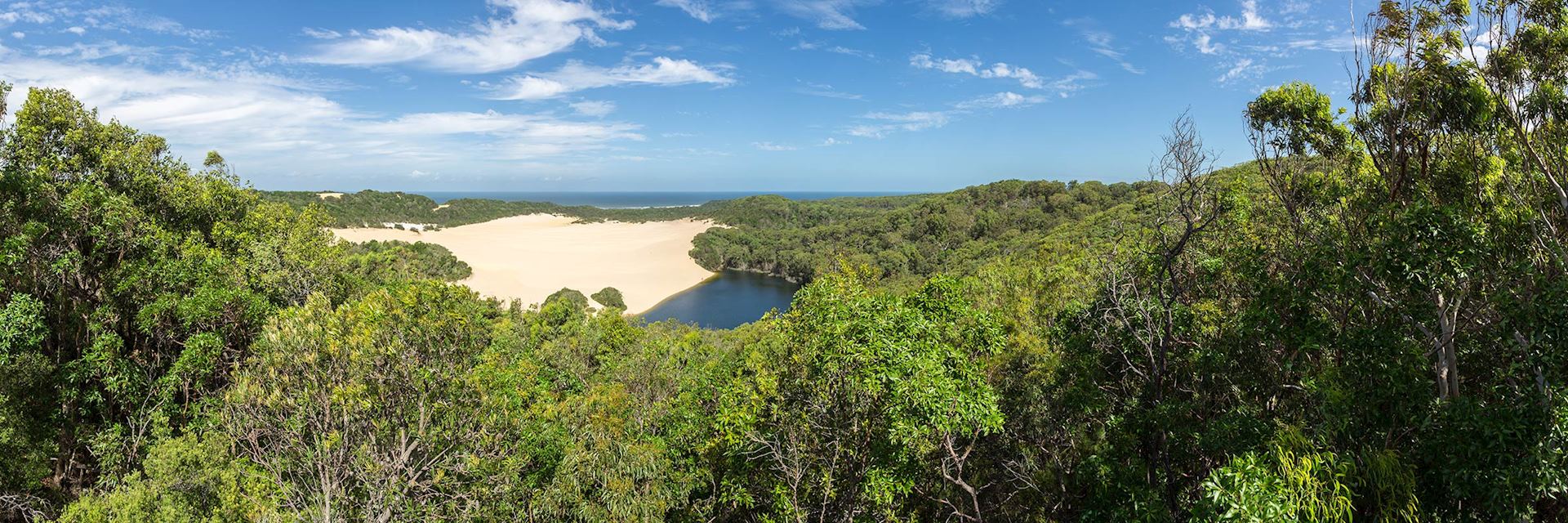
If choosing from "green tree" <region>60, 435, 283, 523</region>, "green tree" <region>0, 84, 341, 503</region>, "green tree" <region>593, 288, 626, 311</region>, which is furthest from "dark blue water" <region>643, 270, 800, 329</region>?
"green tree" <region>60, 435, 283, 523</region>

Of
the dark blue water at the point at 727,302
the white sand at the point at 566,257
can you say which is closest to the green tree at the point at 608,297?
the white sand at the point at 566,257

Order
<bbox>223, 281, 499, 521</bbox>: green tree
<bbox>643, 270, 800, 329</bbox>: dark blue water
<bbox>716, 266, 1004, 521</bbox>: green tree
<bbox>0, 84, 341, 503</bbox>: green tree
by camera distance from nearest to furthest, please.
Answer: <bbox>716, 266, 1004, 521</bbox>: green tree, <bbox>223, 281, 499, 521</bbox>: green tree, <bbox>0, 84, 341, 503</bbox>: green tree, <bbox>643, 270, 800, 329</bbox>: dark blue water

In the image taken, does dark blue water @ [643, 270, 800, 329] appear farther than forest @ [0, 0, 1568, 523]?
Yes

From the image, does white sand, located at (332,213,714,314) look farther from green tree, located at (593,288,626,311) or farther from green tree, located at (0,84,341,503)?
green tree, located at (0,84,341,503)

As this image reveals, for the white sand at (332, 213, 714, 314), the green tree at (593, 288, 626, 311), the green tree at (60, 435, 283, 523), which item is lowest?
the green tree at (593, 288, 626, 311)

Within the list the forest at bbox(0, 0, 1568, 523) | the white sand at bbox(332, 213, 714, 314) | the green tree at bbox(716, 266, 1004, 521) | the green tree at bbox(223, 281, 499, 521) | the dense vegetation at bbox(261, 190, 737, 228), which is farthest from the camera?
the dense vegetation at bbox(261, 190, 737, 228)

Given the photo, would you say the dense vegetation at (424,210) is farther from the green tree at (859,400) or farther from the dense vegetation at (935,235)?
the green tree at (859,400)

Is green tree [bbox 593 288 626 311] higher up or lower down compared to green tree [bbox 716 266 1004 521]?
lower down
